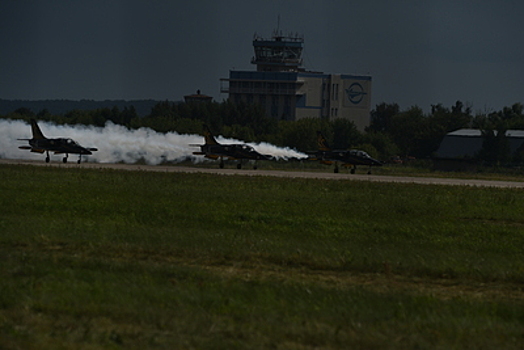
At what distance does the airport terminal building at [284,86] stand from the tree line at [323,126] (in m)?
19.6

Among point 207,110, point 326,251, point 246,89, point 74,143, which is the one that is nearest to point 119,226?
point 326,251

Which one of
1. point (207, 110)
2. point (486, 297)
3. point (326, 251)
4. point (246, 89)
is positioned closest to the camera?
point (486, 297)

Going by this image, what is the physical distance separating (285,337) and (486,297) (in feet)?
18.6

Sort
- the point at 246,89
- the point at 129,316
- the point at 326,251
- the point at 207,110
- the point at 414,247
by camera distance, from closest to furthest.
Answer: the point at 129,316 < the point at 326,251 < the point at 414,247 < the point at 207,110 < the point at 246,89

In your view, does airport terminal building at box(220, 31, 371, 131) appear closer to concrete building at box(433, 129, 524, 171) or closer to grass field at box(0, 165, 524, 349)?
concrete building at box(433, 129, 524, 171)

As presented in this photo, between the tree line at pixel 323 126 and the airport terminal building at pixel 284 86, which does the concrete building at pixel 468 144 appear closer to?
the tree line at pixel 323 126

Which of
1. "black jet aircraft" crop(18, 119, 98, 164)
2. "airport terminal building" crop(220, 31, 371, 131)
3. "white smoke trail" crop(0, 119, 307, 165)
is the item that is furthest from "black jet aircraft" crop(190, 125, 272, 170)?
"airport terminal building" crop(220, 31, 371, 131)

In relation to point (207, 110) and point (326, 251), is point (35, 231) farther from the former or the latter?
point (207, 110)

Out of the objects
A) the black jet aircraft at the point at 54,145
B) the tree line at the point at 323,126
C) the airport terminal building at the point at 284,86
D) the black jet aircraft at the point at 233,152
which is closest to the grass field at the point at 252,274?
the black jet aircraft at the point at 54,145

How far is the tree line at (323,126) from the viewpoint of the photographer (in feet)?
412

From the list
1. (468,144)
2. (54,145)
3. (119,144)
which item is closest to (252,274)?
(54,145)

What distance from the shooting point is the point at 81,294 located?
49.2ft

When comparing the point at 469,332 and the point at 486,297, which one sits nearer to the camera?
the point at 469,332

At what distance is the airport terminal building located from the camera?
194m
